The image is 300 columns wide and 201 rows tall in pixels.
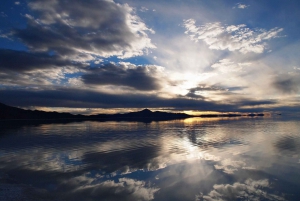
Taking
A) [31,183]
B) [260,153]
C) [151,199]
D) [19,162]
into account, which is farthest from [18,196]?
[260,153]

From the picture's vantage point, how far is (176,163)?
15.5 m

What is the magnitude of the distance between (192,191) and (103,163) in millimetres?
7565

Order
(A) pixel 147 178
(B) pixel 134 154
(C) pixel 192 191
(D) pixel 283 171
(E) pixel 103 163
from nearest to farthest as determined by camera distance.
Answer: (C) pixel 192 191
(A) pixel 147 178
(D) pixel 283 171
(E) pixel 103 163
(B) pixel 134 154

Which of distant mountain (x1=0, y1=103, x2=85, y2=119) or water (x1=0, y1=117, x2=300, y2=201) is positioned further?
distant mountain (x1=0, y1=103, x2=85, y2=119)

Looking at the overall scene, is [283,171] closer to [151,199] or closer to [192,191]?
[192,191]

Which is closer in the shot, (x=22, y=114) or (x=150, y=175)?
(x=150, y=175)

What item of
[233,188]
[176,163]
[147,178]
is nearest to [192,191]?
[233,188]

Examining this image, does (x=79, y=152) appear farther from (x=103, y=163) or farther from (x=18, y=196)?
(x=18, y=196)

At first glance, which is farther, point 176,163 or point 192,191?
point 176,163

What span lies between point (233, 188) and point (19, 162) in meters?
15.0

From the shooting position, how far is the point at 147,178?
1214 centimetres

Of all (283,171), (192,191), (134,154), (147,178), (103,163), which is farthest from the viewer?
(134,154)

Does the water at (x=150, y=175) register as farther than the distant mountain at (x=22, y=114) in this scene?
No

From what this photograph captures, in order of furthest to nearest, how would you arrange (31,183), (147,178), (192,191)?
(147,178)
(31,183)
(192,191)
